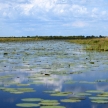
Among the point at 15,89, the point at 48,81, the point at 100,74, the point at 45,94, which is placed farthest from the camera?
the point at 100,74

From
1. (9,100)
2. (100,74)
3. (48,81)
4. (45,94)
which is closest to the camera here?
(9,100)

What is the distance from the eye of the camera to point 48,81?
933 cm

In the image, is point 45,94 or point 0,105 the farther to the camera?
point 45,94

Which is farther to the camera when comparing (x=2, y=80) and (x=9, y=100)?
(x=2, y=80)

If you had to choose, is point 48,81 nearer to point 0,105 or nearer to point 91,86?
point 91,86

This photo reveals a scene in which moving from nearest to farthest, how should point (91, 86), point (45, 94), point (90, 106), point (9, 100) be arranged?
point (90, 106)
point (9, 100)
point (45, 94)
point (91, 86)

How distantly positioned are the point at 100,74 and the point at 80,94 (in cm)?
394

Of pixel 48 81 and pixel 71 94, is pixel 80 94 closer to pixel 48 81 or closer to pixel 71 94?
pixel 71 94

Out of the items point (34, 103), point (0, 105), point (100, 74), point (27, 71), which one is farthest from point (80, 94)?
point (27, 71)

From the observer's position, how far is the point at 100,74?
11148 mm

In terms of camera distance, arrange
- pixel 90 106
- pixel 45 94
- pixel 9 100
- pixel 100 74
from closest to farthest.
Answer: pixel 90 106, pixel 9 100, pixel 45 94, pixel 100 74

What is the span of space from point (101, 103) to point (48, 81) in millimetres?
3123

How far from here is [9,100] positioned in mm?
6977

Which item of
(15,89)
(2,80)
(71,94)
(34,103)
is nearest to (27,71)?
(2,80)
